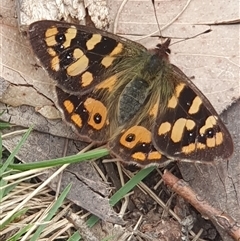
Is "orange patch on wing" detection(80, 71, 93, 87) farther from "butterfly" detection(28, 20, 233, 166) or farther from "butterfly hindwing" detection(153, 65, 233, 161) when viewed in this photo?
"butterfly hindwing" detection(153, 65, 233, 161)

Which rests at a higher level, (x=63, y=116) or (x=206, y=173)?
(x=63, y=116)

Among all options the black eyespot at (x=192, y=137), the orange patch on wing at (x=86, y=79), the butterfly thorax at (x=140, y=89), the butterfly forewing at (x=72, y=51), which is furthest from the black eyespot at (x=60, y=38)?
the black eyespot at (x=192, y=137)

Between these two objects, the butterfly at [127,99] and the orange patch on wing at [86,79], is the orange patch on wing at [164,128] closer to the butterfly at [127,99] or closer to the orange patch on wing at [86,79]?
the butterfly at [127,99]

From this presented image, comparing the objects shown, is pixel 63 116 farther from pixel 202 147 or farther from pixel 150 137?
pixel 202 147

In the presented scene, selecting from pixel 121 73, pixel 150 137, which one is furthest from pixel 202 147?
pixel 121 73

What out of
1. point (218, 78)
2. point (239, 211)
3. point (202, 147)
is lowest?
point (239, 211)

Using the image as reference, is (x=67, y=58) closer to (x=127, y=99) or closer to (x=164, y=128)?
(x=127, y=99)

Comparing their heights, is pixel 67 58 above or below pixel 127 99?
above

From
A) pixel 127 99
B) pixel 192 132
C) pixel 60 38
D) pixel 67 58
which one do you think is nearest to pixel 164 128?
pixel 192 132
